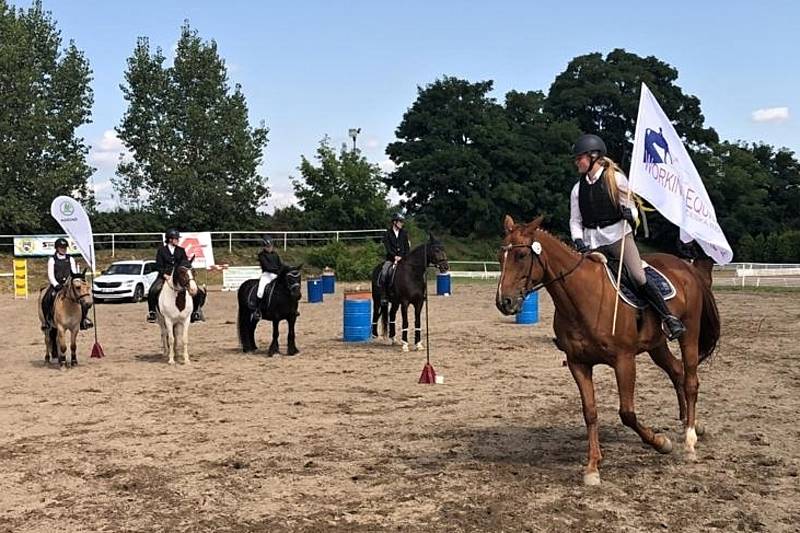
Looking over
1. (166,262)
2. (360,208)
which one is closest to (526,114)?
(360,208)

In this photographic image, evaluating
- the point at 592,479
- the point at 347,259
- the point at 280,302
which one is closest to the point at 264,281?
the point at 280,302

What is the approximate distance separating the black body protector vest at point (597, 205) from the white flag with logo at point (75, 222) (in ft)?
39.3

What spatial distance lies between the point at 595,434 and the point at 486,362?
7.15 m

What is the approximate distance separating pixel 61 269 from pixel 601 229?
11.0 m

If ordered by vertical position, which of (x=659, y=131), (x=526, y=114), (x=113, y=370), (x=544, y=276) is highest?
(x=526, y=114)

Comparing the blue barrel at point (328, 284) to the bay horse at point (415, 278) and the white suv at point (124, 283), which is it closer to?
the white suv at point (124, 283)

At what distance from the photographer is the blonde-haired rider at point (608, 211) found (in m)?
6.86

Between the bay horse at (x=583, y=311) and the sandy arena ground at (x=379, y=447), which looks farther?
the bay horse at (x=583, y=311)

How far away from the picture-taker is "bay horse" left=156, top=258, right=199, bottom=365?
572 inches

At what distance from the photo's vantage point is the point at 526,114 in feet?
219

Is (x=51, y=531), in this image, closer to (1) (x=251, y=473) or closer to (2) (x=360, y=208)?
(1) (x=251, y=473)

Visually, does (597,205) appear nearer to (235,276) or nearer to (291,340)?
(291,340)

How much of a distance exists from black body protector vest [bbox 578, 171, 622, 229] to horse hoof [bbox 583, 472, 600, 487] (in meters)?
2.21

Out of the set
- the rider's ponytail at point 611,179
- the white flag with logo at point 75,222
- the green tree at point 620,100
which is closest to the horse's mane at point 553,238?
the rider's ponytail at point 611,179
